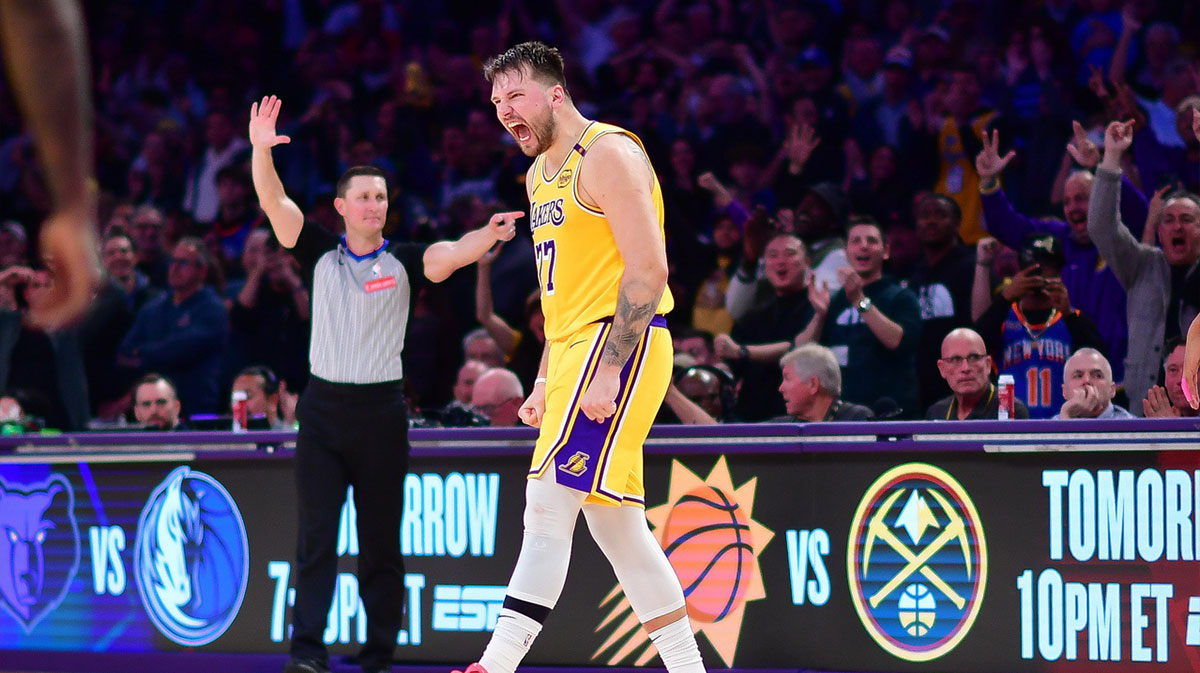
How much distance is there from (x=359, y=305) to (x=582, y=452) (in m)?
2.22

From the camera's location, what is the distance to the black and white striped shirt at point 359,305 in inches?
270

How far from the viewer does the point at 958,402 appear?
7781 millimetres

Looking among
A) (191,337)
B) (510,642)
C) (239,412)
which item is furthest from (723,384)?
(191,337)

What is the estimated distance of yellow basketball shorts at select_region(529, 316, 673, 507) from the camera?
5.02 metres

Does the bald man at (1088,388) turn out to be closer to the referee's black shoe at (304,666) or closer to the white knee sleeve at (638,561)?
the white knee sleeve at (638,561)

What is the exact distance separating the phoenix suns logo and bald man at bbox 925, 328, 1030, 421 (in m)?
1.45

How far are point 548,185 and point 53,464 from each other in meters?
3.94

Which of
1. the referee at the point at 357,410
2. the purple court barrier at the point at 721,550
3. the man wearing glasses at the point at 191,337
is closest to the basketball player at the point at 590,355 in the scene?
the referee at the point at 357,410

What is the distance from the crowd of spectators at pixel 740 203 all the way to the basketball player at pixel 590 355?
2.77 meters

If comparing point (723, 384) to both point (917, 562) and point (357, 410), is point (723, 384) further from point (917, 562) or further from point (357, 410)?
point (357, 410)

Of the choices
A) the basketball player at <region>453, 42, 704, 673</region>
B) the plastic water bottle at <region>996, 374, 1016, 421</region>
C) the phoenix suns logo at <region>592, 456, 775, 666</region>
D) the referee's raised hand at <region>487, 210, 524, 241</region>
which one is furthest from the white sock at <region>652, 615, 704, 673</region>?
the plastic water bottle at <region>996, 374, 1016, 421</region>

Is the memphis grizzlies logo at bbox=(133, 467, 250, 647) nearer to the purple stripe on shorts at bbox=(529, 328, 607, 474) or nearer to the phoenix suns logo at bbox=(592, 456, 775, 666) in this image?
the phoenix suns logo at bbox=(592, 456, 775, 666)

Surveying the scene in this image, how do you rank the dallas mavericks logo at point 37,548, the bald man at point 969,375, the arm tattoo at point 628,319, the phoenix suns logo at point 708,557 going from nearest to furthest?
the arm tattoo at point 628,319
the phoenix suns logo at point 708,557
the bald man at point 969,375
the dallas mavericks logo at point 37,548

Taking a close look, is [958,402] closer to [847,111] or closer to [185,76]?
[847,111]
